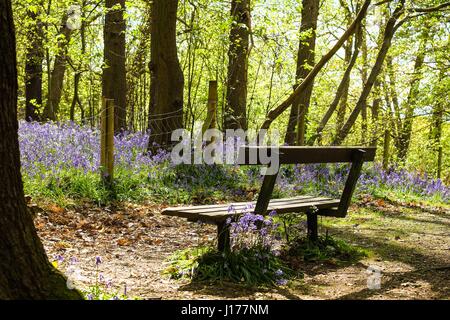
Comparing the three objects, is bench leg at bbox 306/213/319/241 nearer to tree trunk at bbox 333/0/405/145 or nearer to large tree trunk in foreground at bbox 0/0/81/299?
large tree trunk in foreground at bbox 0/0/81/299

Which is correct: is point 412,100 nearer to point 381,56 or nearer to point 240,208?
point 381,56

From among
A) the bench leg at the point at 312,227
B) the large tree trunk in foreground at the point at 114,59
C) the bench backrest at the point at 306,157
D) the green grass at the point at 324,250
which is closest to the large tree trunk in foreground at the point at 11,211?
the bench backrest at the point at 306,157

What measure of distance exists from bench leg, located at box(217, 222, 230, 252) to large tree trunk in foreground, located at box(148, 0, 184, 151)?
615 cm

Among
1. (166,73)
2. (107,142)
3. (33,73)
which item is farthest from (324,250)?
(33,73)

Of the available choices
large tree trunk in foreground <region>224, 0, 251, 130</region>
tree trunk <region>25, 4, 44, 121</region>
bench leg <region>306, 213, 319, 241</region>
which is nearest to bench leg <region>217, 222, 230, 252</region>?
bench leg <region>306, 213, 319, 241</region>

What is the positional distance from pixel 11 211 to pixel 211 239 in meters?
3.76

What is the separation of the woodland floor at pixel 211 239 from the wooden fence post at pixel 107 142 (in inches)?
28.1

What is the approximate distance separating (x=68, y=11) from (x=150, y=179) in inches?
317

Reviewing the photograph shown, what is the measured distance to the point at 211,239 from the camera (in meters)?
6.77

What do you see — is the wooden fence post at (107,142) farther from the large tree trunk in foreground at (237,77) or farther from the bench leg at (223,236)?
the large tree trunk in foreground at (237,77)

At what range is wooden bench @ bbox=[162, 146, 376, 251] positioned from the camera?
16.1 ft

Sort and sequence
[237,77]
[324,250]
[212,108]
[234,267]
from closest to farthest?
[234,267] → [324,250] → [212,108] → [237,77]
